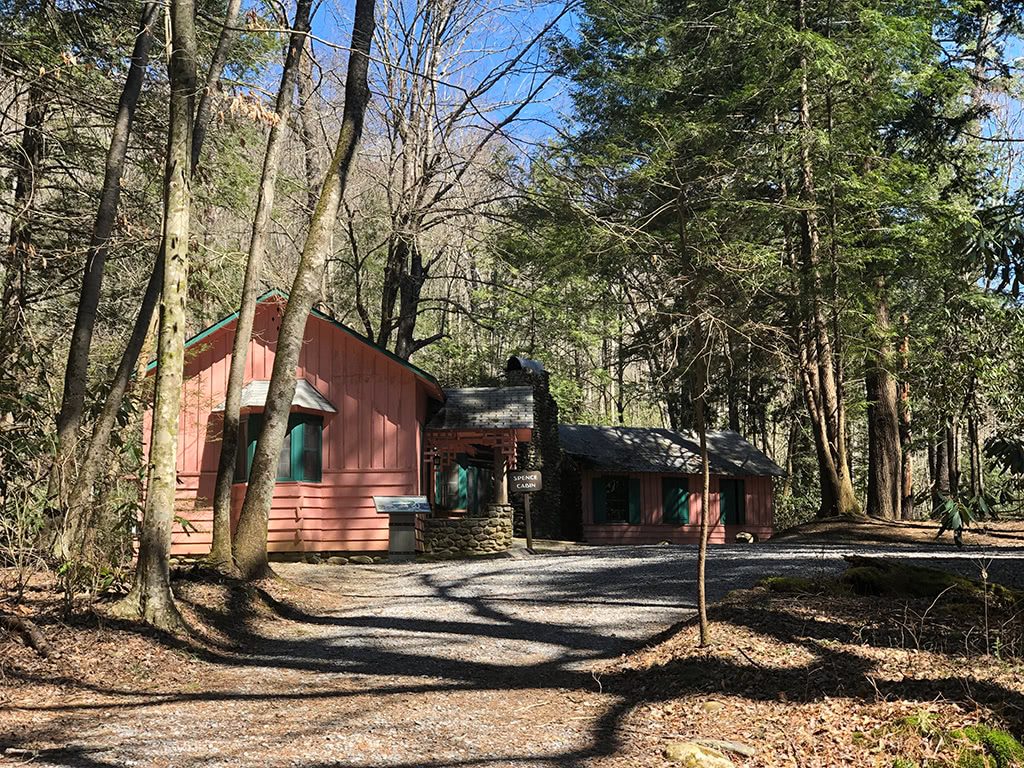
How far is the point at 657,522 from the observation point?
29.0 meters

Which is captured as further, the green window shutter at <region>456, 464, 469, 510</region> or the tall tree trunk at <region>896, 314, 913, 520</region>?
the tall tree trunk at <region>896, 314, 913, 520</region>

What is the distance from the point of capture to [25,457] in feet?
31.1

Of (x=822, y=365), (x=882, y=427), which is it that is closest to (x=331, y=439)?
(x=822, y=365)

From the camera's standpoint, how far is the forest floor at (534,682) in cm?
532

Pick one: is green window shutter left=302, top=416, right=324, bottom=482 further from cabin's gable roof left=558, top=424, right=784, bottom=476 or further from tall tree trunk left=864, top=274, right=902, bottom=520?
tall tree trunk left=864, top=274, right=902, bottom=520

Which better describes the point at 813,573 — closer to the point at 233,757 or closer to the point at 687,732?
the point at 687,732

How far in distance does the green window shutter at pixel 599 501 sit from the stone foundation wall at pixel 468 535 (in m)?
9.74

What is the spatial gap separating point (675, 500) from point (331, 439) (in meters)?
13.6

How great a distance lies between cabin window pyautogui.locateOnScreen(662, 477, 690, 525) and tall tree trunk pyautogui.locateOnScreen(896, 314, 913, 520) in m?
6.21

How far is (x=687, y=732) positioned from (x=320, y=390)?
46.7 ft

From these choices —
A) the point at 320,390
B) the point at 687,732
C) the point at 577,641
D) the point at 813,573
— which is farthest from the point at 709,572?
the point at 320,390

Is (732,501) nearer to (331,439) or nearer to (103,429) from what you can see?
(331,439)

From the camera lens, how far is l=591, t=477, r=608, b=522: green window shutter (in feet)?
94.0

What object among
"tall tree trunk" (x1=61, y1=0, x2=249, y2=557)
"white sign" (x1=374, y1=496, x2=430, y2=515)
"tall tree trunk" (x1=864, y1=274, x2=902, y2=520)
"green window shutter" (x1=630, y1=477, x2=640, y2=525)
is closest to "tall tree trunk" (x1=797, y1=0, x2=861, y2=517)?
"tall tree trunk" (x1=864, y1=274, x2=902, y2=520)
